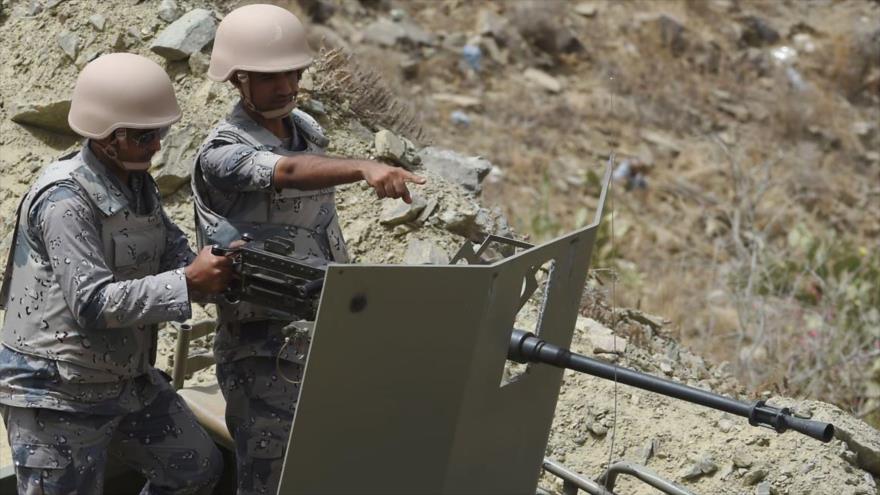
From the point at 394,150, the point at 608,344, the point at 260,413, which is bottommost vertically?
the point at 608,344

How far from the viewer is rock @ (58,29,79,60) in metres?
6.39

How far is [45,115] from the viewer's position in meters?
6.22

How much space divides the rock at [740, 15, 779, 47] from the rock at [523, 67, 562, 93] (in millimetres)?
2597

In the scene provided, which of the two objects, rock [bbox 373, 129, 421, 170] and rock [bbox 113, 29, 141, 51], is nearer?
rock [bbox 373, 129, 421, 170]

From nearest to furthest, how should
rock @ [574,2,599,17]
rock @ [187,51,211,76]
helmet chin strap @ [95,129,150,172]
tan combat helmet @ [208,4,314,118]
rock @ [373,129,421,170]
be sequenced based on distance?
helmet chin strap @ [95,129,150,172], tan combat helmet @ [208,4,314,118], rock @ [373,129,421,170], rock @ [187,51,211,76], rock @ [574,2,599,17]

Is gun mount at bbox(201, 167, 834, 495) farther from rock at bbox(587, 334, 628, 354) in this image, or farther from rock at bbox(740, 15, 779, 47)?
rock at bbox(740, 15, 779, 47)

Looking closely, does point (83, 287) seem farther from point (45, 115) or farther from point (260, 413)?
point (45, 115)

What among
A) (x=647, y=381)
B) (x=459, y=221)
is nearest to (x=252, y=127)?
(x=647, y=381)

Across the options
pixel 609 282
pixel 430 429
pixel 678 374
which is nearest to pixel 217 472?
pixel 430 429

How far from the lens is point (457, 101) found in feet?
37.0

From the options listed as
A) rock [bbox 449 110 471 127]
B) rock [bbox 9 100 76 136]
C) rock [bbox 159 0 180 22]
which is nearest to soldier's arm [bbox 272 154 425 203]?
rock [bbox 9 100 76 136]

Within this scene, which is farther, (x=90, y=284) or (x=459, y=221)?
(x=459, y=221)

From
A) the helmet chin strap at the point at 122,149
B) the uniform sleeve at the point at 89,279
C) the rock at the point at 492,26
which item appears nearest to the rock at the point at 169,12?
the helmet chin strap at the point at 122,149

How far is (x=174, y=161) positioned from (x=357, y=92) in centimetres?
107
